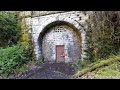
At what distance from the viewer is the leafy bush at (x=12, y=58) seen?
10.9 m

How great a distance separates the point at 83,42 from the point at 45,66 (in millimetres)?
2036

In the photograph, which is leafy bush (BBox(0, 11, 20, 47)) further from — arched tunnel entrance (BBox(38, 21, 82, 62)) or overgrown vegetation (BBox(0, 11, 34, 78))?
arched tunnel entrance (BBox(38, 21, 82, 62))

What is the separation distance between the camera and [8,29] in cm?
1205

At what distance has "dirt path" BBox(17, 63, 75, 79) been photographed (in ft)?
31.9

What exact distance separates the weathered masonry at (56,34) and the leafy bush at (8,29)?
0.55 m

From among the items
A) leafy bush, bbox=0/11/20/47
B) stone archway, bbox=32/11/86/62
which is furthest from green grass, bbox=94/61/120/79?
leafy bush, bbox=0/11/20/47

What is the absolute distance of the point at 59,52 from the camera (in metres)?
12.4

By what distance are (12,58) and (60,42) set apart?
2426 mm

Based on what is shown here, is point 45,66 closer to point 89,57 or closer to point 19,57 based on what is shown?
point 19,57

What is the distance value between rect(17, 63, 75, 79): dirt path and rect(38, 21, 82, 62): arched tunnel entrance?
2.04 feet

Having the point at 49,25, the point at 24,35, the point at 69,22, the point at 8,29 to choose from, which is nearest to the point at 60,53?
the point at 49,25

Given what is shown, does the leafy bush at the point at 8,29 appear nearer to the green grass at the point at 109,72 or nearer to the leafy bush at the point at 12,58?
the leafy bush at the point at 12,58
